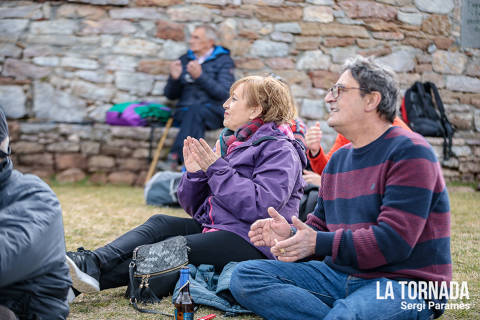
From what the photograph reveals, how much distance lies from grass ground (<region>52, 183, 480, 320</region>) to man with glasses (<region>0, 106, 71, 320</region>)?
1.66ft

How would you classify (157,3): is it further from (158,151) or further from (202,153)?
(202,153)

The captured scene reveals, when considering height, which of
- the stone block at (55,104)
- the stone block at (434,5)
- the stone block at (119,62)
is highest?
the stone block at (434,5)

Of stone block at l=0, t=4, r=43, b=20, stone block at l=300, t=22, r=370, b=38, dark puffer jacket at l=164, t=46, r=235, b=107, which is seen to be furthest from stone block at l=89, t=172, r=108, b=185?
stone block at l=300, t=22, r=370, b=38

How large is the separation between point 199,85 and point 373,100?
447cm

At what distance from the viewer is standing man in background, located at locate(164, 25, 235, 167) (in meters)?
6.30

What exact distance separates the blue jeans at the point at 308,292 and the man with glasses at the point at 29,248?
0.73 meters

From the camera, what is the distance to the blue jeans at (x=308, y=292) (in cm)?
189

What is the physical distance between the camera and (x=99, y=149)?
6.70 meters

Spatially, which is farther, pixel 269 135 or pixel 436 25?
pixel 436 25

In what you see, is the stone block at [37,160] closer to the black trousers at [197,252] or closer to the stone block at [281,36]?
the stone block at [281,36]

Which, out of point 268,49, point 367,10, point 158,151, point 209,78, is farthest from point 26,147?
point 367,10

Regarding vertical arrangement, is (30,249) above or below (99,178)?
above

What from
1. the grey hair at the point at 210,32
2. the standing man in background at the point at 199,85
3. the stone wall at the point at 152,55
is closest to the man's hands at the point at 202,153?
the standing man in background at the point at 199,85

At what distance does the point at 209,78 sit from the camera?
20.6 ft
